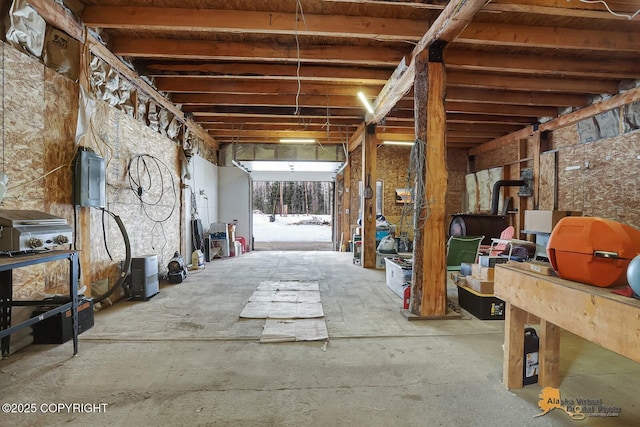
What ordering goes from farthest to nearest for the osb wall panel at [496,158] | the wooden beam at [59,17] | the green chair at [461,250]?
the osb wall panel at [496,158]
the green chair at [461,250]
the wooden beam at [59,17]

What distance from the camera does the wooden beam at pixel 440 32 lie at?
2.64 m

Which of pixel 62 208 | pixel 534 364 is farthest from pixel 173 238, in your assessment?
pixel 534 364

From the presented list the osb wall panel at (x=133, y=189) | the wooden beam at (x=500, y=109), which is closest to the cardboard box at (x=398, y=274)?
the wooden beam at (x=500, y=109)

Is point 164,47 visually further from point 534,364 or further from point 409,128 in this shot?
point 409,128

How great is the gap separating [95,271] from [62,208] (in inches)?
37.8

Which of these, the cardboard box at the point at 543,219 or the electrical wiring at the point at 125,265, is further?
the cardboard box at the point at 543,219

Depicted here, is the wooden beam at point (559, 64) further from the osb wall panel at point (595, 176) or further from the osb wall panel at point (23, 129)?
the osb wall panel at point (23, 129)

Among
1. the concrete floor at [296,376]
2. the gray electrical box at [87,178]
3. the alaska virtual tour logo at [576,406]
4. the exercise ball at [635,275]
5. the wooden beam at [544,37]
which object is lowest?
the concrete floor at [296,376]

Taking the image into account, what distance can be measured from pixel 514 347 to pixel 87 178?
4.23m

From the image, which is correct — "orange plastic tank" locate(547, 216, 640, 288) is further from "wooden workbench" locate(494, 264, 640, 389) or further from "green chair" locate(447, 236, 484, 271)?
"green chair" locate(447, 236, 484, 271)

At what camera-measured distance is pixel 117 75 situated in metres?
3.99

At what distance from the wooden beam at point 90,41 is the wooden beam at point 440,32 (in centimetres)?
367

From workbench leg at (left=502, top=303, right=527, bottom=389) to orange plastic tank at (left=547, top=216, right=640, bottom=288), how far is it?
1.82ft

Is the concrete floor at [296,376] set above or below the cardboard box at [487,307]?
below
